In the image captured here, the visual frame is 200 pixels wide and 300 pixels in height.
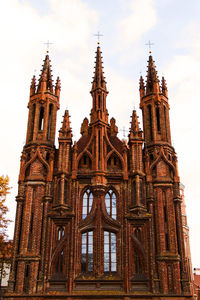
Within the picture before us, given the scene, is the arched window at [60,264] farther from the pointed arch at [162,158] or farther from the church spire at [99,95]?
the church spire at [99,95]

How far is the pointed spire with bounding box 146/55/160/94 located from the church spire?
482 cm

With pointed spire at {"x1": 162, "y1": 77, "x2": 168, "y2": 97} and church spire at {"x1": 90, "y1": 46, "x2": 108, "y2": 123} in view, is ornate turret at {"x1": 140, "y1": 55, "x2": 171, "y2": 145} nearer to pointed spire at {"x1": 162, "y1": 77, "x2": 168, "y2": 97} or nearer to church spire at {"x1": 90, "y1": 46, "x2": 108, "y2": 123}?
pointed spire at {"x1": 162, "y1": 77, "x2": 168, "y2": 97}

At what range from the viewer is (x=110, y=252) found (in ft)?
86.7

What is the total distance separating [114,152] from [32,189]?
7.91m

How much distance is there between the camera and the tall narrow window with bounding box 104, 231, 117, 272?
2608cm

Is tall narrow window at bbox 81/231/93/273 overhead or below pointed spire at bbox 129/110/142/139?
below

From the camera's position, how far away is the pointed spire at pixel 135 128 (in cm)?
3078

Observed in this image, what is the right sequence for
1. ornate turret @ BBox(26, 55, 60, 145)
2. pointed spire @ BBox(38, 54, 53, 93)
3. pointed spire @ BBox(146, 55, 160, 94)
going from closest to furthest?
ornate turret @ BBox(26, 55, 60, 145), pointed spire @ BBox(38, 54, 53, 93), pointed spire @ BBox(146, 55, 160, 94)

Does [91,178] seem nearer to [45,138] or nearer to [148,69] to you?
[45,138]

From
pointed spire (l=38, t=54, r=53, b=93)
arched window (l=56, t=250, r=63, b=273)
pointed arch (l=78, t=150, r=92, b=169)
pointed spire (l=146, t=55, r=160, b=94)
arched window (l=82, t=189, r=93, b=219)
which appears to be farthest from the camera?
pointed spire (l=146, t=55, r=160, b=94)

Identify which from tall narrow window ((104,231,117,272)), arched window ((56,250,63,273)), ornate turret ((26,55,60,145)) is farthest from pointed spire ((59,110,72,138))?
arched window ((56,250,63,273))

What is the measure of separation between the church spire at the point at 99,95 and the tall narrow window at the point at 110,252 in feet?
35.1

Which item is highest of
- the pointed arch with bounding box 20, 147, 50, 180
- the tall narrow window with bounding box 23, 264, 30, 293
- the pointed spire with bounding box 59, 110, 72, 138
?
the pointed spire with bounding box 59, 110, 72, 138

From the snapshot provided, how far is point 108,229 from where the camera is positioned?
27031 mm
